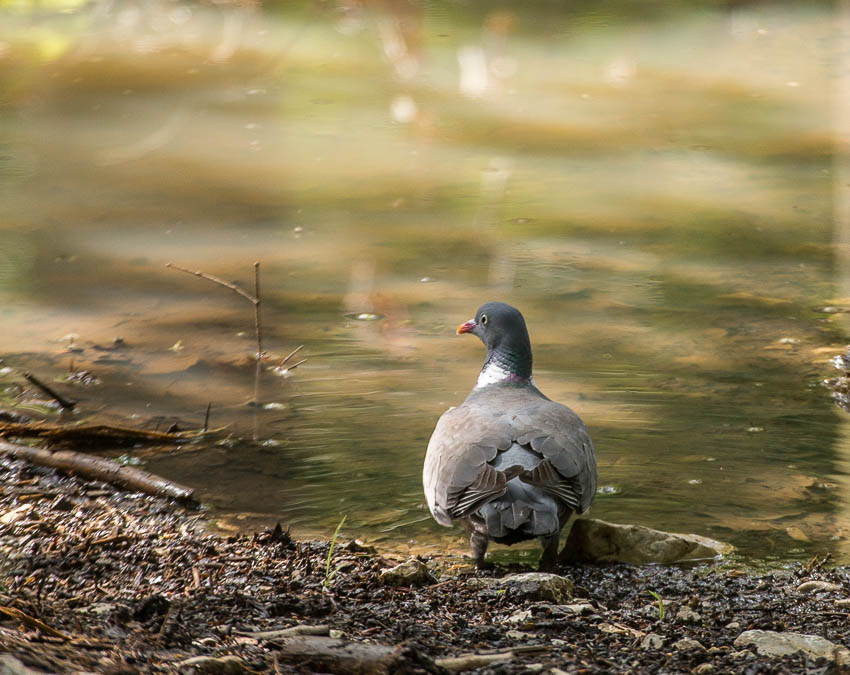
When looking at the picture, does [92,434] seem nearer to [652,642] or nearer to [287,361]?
[287,361]

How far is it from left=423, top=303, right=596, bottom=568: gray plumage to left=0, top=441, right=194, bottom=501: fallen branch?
3.25 ft

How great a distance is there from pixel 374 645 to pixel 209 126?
895 cm

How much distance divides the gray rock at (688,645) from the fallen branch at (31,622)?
58.9 inches

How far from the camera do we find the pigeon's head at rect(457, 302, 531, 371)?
4773mm

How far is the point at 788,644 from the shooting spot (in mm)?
3012

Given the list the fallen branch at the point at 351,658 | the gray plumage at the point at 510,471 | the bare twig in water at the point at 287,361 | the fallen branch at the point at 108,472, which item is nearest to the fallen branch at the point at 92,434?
the fallen branch at the point at 108,472

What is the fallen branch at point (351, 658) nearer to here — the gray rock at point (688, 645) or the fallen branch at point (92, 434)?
the gray rock at point (688, 645)

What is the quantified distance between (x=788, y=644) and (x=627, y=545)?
1.02 metres

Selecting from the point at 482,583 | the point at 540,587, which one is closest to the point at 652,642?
the point at 540,587

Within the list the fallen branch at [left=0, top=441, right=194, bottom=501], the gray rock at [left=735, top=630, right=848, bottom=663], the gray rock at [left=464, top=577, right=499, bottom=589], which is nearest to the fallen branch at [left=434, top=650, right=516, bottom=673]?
the gray rock at [left=735, top=630, right=848, bottom=663]

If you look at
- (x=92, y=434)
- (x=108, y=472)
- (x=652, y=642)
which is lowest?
(x=92, y=434)

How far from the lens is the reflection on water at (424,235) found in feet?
16.5

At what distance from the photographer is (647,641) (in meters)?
3.05

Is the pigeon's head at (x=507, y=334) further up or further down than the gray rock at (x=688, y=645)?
further up
